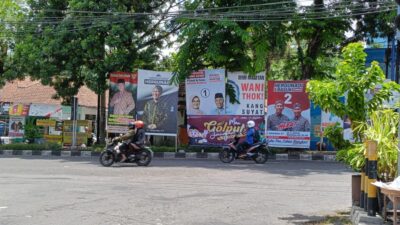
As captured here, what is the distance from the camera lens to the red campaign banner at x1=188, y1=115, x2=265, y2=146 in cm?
2008

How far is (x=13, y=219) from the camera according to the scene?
7.12m

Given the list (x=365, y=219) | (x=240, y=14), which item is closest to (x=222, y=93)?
(x=240, y=14)

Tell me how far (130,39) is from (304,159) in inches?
360

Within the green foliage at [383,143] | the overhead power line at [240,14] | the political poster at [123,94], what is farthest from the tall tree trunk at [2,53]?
the green foliage at [383,143]

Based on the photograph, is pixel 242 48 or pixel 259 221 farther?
pixel 242 48

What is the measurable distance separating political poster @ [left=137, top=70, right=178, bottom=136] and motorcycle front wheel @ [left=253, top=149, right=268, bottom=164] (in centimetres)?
486

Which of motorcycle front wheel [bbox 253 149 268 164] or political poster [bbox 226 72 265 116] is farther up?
political poster [bbox 226 72 265 116]

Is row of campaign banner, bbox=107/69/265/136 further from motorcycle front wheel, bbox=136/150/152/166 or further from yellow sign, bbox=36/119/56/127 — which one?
motorcycle front wheel, bbox=136/150/152/166

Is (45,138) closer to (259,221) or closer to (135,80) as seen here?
(135,80)

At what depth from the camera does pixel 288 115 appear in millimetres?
19938

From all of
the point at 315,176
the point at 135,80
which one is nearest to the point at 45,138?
the point at 135,80

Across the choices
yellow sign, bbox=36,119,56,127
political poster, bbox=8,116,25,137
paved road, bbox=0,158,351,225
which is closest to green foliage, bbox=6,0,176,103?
yellow sign, bbox=36,119,56,127

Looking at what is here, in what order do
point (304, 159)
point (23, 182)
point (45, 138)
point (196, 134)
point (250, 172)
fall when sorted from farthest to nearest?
point (45, 138) → point (196, 134) → point (304, 159) → point (250, 172) → point (23, 182)

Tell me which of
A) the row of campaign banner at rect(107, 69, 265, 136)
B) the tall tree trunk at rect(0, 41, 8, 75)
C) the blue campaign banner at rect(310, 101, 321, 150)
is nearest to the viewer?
the row of campaign banner at rect(107, 69, 265, 136)
